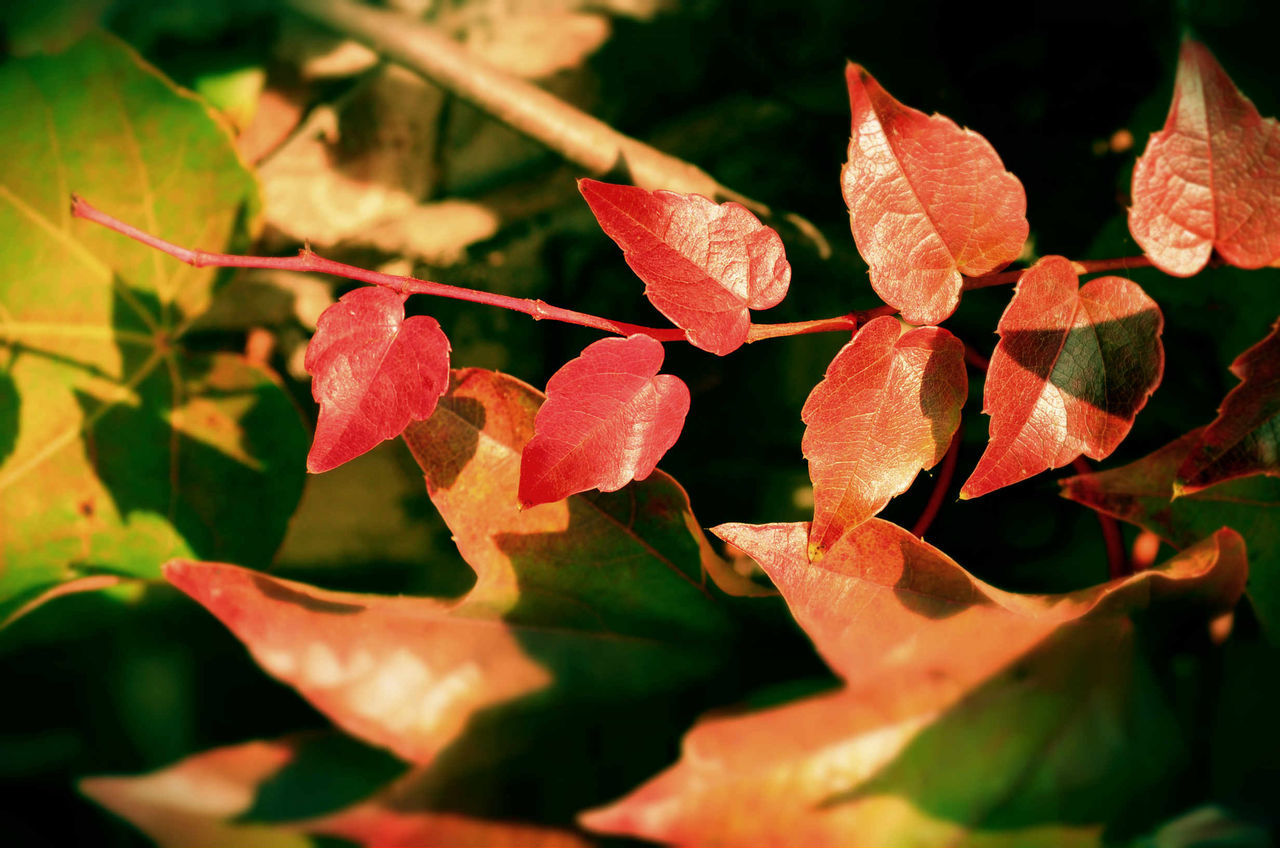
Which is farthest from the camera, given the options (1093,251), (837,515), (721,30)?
(721,30)

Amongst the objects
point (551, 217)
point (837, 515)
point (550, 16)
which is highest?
point (550, 16)

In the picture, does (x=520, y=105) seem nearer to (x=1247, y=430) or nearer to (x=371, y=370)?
(x=371, y=370)

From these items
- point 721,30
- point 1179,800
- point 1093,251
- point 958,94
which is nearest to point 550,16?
point 721,30

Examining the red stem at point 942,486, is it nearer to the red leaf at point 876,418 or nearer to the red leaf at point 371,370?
the red leaf at point 876,418

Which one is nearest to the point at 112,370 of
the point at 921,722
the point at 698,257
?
the point at 698,257

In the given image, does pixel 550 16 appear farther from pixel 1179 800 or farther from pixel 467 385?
pixel 1179 800

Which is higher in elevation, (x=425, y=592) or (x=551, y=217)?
(x=551, y=217)

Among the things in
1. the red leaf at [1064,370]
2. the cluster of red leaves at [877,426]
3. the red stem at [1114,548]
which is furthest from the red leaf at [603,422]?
the red stem at [1114,548]

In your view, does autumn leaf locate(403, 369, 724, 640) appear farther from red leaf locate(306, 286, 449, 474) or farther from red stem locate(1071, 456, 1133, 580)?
red stem locate(1071, 456, 1133, 580)
